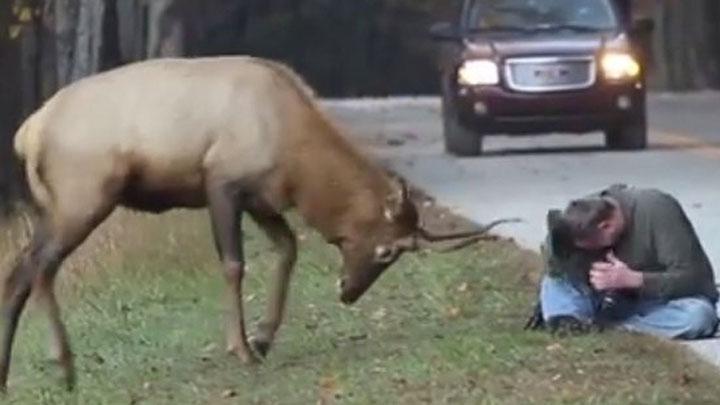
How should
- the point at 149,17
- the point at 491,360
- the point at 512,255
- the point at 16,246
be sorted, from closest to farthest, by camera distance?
the point at 491,360, the point at 512,255, the point at 16,246, the point at 149,17

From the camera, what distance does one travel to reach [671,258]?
11969 mm

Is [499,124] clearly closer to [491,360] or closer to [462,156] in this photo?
[462,156]

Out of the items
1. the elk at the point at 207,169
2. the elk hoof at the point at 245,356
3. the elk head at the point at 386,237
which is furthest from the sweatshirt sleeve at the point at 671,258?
the elk hoof at the point at 245,356

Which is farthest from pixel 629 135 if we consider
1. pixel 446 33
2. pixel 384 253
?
pixel 384 253

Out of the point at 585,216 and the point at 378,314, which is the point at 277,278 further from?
the point at 585,216

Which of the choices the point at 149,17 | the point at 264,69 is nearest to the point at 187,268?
the point at 264,69

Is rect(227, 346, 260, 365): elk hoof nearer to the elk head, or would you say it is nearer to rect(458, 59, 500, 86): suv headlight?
the elk head

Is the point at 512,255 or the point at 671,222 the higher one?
the point at 671,222

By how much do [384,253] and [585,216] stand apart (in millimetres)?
905

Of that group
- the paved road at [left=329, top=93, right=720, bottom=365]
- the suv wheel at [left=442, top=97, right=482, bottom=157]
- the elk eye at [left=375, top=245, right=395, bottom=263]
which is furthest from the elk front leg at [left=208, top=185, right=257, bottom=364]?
the suv wheel at [left=442, top=97, right=482, bottom=157]

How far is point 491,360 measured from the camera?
37.3 ft

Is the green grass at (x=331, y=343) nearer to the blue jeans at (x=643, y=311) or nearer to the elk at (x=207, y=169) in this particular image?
the blue jeans at (x=643, y=311)

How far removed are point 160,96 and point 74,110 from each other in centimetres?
39

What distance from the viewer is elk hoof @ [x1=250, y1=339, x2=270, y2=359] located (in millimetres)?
12172
